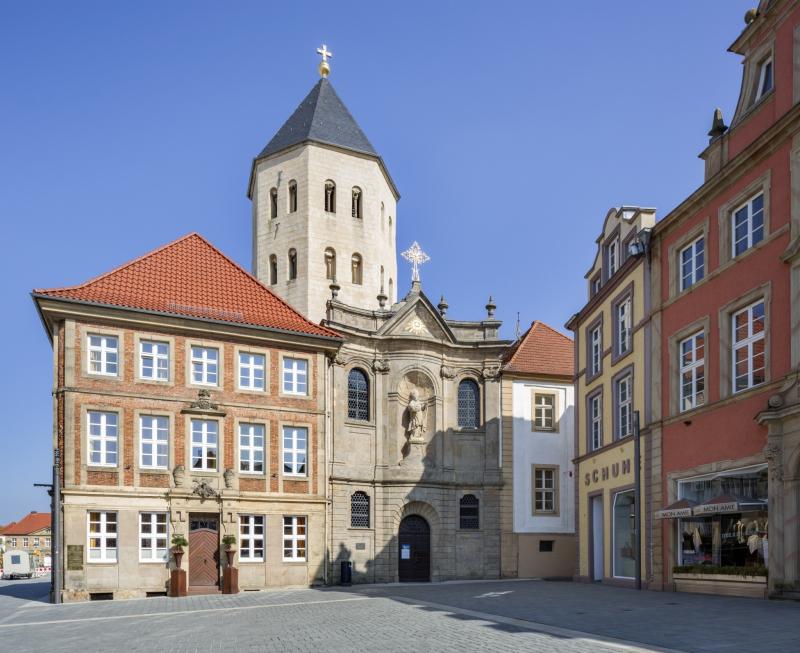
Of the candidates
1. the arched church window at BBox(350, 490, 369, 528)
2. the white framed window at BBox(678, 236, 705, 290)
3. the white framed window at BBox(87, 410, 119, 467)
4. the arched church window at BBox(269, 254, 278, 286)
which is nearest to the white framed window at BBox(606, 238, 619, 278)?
the white framed window at BBox(678, 236, 705, 290)

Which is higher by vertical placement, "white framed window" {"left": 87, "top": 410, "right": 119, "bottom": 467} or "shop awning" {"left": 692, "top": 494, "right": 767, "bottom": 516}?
"white framed window" {"left": 87, "top": 410, "right": 119, "bottom": 467}

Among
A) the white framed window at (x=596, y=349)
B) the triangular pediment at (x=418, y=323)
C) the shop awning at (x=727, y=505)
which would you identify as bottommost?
the shop awning at (x=727, y=505)

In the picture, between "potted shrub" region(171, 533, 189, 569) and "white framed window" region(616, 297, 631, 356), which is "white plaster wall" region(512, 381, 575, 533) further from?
"potted shrub" region(171, 533, 189, 569)

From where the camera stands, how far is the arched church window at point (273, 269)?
5214cm

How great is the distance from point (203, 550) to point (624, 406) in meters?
15.4

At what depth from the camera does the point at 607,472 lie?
33.8m

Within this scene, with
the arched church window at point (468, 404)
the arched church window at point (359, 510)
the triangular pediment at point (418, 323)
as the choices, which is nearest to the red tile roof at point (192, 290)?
the triangular pediment at point (418, 323)

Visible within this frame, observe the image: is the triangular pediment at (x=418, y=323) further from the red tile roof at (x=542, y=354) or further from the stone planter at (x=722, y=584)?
the stone planter at (x=722, y=584)

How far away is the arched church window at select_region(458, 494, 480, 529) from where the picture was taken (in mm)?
42781

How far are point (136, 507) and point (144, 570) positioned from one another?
2.08 metres

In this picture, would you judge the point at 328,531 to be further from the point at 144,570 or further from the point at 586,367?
the point at 586,367

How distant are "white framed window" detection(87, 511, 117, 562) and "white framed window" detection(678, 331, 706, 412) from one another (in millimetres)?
18510

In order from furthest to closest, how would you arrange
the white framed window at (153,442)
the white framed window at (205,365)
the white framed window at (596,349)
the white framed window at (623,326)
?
the white framed window at (596,349)
the white framed window at (205,365)
the white framed window at (153,442)
the white framed window at (623,326)

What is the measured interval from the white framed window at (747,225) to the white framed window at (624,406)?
26.3 ft
